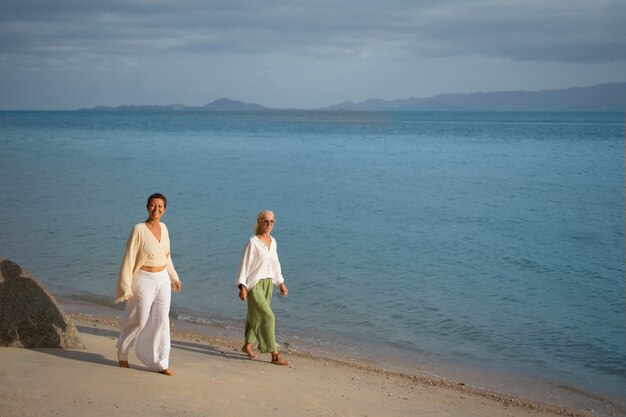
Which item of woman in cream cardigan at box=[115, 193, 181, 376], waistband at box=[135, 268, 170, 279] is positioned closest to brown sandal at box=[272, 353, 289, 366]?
woman in cream cardigan at box=[115, 193, 181, 376]

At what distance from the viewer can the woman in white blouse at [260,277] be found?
26.1 feet

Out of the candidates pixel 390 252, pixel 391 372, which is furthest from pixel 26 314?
pixel 390 252

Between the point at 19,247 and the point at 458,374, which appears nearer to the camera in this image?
the point at 458,374

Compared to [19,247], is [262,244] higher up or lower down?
higher up

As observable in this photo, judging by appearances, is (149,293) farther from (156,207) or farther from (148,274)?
(156,207)

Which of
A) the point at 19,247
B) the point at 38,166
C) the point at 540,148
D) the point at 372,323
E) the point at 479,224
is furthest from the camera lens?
the point at 540,148

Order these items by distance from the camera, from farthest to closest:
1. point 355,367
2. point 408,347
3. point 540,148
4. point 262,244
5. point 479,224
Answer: point 540,148
point 479,224
point 408,347
point 355,367
point 262,244

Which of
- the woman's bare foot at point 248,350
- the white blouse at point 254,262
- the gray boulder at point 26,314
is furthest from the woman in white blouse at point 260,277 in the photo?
the gray boulder at point 26,314

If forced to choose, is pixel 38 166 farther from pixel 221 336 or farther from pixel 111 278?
pixel 221 336

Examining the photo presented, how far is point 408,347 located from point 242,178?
25539mm

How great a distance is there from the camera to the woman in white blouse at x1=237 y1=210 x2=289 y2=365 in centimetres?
796

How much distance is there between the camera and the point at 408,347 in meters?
10.1

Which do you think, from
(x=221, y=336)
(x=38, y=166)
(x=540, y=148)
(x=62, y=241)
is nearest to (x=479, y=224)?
(x=62, y=241)

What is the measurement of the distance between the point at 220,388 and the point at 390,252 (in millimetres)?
10568
